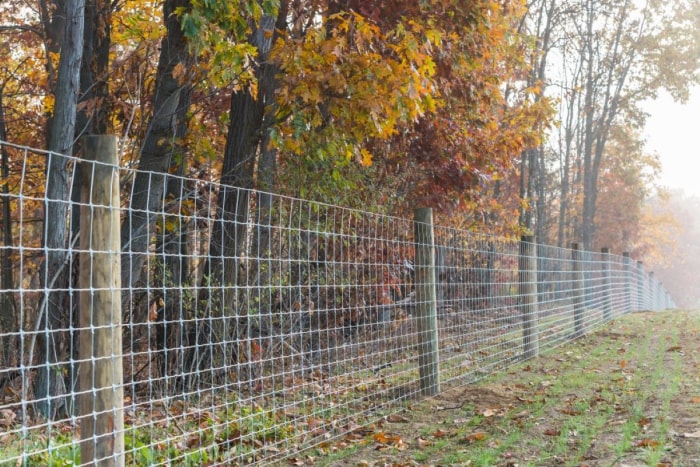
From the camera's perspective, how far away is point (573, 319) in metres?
13.8

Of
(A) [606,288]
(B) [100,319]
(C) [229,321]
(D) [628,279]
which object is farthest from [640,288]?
(B) [100,319]

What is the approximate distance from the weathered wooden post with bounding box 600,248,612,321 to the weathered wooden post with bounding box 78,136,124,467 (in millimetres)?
14726

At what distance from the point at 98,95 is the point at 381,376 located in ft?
15.1

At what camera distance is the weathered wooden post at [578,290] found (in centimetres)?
1369

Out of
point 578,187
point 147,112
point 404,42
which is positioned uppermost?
point 578,187

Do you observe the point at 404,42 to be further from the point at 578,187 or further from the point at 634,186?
the point at 634,186

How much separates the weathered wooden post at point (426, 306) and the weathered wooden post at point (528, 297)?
2.98 m

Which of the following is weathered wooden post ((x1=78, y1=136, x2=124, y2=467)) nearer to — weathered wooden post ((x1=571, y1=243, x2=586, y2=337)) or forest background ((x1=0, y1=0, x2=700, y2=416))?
forest background ((x1=0, y1=0, x2=700, y2=416))

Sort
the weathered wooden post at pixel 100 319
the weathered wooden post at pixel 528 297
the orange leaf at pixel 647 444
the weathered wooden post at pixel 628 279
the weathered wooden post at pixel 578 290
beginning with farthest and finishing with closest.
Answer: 1. the weathered wooden post at pixel 628 279
2. the weathered wooden post at pixel 578 290
3. the weathered wooden post at pixel 528 297
4. the orange leaf at pixel 647 444
5. the weathered wooden post at pixel 100 319

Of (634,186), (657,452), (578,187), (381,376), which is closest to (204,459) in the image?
(381,376)

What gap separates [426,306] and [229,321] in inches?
84.1

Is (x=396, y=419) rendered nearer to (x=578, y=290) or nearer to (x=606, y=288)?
(x=578, y=290)

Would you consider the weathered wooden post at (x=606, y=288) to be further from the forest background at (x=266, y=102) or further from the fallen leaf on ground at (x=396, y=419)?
the fallen leaf on ground at (x=396, y=419)

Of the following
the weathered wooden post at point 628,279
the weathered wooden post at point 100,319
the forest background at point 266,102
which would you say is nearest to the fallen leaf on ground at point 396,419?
the forest background at point 266,102
